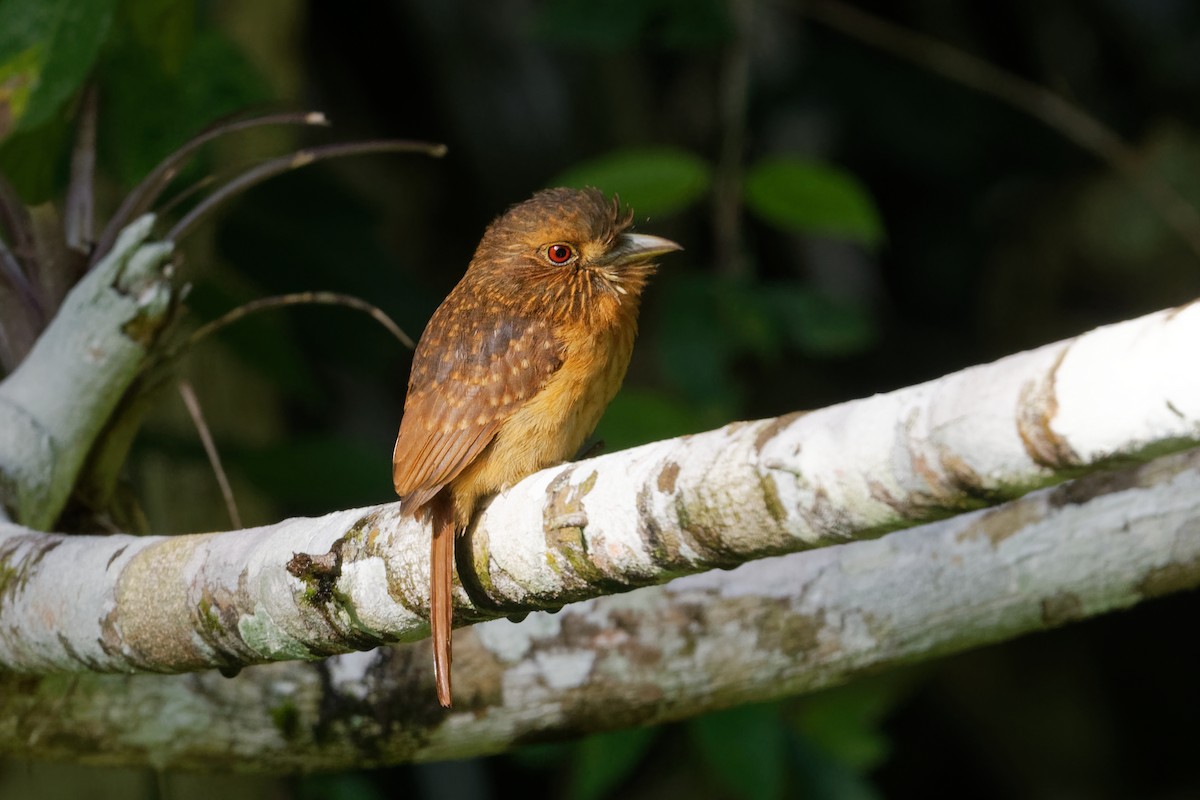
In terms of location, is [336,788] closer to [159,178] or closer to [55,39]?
[159,178]

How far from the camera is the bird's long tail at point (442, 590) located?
4.93ft

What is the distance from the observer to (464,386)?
1.85 metres

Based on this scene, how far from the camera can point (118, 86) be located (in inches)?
95.4

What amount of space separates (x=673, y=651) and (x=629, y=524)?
83cm

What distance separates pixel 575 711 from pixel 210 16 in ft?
7.27

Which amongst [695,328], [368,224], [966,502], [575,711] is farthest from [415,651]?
[368,224]

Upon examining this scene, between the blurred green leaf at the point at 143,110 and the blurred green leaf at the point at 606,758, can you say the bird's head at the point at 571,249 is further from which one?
the blurred green leaf at the point at 606,758

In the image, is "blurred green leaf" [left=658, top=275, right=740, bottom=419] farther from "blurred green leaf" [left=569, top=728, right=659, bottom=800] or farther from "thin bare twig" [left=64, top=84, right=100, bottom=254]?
"thin bare twig" [left=64, top=84, right=100, bottom=254]

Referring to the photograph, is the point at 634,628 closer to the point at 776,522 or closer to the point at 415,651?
the point at 415,651

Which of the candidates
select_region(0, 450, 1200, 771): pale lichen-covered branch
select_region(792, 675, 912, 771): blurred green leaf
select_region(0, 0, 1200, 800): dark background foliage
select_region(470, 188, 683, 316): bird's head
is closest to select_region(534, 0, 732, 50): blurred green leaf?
select_region(0, 0, 1200, 800): dark background foliage

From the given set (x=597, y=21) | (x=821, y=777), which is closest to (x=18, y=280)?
(x=597, y=21)

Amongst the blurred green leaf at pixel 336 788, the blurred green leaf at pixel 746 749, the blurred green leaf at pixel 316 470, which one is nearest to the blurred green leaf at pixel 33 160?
the blurred green leaf at pixel 316 470

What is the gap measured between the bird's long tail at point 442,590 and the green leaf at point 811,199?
4.33 ft

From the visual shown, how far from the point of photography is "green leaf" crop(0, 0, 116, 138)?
5.99ft
